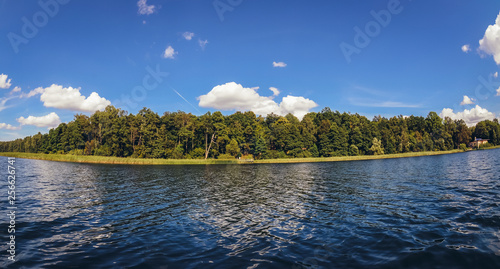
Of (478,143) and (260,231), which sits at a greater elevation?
(478,143)

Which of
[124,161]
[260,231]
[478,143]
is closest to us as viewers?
[260,231]

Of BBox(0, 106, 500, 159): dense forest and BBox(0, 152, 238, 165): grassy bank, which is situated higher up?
BBox(0, 106, 500, 159): dense forest

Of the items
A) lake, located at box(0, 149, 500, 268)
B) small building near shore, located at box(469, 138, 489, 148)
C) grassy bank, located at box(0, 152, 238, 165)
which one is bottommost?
lake, located at box(0, 149, 500, 268)

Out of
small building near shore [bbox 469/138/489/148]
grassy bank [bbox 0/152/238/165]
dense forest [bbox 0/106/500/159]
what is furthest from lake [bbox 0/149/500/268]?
small building near shore [bbox 469/138/489/148]

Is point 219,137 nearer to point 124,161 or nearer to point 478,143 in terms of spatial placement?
point 124,161

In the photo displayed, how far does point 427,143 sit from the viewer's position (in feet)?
464

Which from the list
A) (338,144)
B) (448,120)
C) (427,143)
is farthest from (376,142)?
(448,120)

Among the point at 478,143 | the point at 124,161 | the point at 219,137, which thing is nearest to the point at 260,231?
the point at 124,161

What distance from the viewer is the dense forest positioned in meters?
109

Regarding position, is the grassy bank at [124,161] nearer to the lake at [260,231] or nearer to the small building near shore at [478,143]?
the lake at [260,231]

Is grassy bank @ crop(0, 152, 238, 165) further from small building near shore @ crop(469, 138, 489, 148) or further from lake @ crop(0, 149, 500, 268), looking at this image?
small building near shore @ crop(469, 138, 489, 148)

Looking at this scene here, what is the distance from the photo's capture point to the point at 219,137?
112812 mm

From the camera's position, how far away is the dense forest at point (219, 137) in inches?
4286

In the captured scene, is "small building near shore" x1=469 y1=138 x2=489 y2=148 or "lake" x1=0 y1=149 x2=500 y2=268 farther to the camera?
"small building near shore" x1=469 y1=138 x2=489 y2=148
